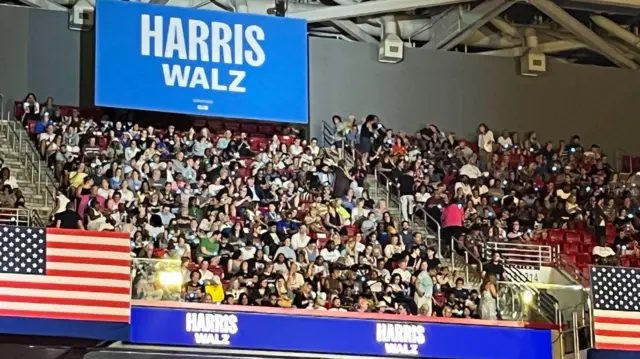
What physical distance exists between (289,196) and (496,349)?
17.9 ft

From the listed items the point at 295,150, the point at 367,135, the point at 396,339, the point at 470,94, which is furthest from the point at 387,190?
the point at 396,339

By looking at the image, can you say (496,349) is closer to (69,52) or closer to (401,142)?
(401,142)

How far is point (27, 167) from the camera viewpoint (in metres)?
24.1

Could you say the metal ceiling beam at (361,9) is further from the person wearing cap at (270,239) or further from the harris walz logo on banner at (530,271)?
the person wearing cap at (270,239)

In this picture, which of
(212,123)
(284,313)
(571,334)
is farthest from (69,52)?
(571,334)

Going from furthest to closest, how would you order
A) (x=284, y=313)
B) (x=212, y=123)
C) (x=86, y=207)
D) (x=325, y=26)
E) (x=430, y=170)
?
(x=325, y=26) < (x=212, y=123) < (x=430, y=170) < (x=86, y=207) < (x=284, y=313)

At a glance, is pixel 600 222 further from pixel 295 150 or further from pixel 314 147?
pixel 295 150

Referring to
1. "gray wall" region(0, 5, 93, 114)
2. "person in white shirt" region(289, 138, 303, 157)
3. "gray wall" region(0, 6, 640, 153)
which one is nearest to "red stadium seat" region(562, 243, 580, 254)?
"person in white shirt" region(289, 138, 303, 157)

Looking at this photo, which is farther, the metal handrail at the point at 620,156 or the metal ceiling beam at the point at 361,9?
the metal handrail at the point at 620,156

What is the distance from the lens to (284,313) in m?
18.9

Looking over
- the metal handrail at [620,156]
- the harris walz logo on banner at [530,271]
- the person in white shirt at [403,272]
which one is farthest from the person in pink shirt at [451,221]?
the metal handrail at [620,156]

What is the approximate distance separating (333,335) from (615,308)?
409 centimetres

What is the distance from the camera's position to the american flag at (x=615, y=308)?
19156 mm

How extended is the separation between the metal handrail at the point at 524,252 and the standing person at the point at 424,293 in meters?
2.68
